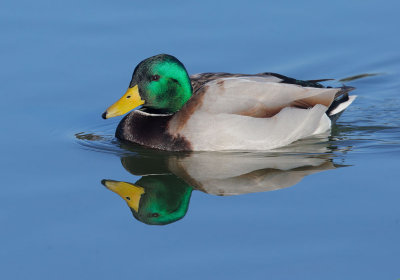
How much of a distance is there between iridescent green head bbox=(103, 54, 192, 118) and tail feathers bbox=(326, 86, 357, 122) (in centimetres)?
190

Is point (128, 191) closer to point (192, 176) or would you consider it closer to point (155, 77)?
point (192, 176)

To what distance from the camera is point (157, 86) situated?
9.75 meters

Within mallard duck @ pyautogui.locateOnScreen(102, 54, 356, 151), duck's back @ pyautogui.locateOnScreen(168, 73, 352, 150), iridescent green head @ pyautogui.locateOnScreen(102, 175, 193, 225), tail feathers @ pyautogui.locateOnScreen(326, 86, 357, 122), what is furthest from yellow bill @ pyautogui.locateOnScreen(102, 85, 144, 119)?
tail feathers @ pyautogui.locateOnScreen(326, 86, 357, 122)

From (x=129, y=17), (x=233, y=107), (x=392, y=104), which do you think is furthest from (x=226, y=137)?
(x=129, y=17)

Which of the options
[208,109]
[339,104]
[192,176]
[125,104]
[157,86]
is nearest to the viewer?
[192,176]

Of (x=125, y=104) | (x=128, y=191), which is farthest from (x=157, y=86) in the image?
(x=128, y=191)

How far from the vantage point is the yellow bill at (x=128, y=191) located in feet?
27.0

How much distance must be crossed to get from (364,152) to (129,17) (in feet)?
15.7

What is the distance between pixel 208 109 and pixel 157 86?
68 cm

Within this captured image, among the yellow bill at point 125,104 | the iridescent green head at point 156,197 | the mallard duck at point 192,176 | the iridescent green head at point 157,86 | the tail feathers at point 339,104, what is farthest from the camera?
the tail feathers at point 339,104

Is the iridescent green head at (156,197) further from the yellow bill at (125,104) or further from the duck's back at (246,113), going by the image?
the yellow bill at (125,104)

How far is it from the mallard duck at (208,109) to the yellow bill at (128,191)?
1.05 meters

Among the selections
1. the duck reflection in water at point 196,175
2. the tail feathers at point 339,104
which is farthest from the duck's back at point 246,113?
the tail feathers at point 339,104

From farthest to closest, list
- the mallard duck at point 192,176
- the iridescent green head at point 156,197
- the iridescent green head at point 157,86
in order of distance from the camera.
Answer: the iridescent green head at point 157,86
the mallard duck at point 192,176
the iridescent green head at point 156,197
